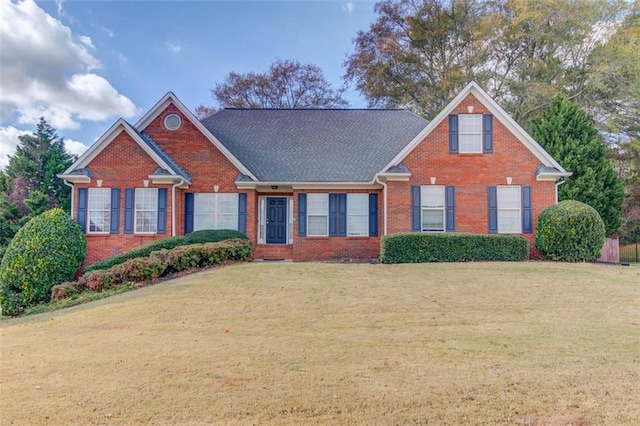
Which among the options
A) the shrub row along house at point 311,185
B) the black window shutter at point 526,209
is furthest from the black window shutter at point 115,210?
the black window shutter at point 526,209

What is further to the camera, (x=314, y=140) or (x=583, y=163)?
(x=583, y=163)

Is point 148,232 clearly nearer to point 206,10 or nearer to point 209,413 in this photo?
point 206,10

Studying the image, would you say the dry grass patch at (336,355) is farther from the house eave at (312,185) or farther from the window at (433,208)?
the house eave at (312,185)

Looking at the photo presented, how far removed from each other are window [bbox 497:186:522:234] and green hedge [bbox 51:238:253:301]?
10.4m

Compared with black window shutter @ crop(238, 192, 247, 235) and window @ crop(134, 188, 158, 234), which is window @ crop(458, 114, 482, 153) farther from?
window @ crop(134, 188, 158, 234)

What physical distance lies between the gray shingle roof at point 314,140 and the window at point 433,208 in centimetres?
243

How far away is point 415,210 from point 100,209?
41.5 feet

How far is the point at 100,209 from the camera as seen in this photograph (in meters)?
15.7

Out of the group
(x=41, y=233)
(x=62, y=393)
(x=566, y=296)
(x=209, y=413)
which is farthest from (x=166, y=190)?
(x=566, y=296)

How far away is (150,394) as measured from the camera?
4.62 m

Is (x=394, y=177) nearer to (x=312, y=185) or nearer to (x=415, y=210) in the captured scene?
(x=415, y=210)

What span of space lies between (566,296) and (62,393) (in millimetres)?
9985

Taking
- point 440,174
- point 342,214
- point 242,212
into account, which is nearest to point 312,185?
point 342,214

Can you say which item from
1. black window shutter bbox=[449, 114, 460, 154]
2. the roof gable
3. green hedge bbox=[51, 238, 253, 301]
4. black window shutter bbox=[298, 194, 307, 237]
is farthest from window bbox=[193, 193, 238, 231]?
black window shutter bbox=[449, 114, 460, 154]
